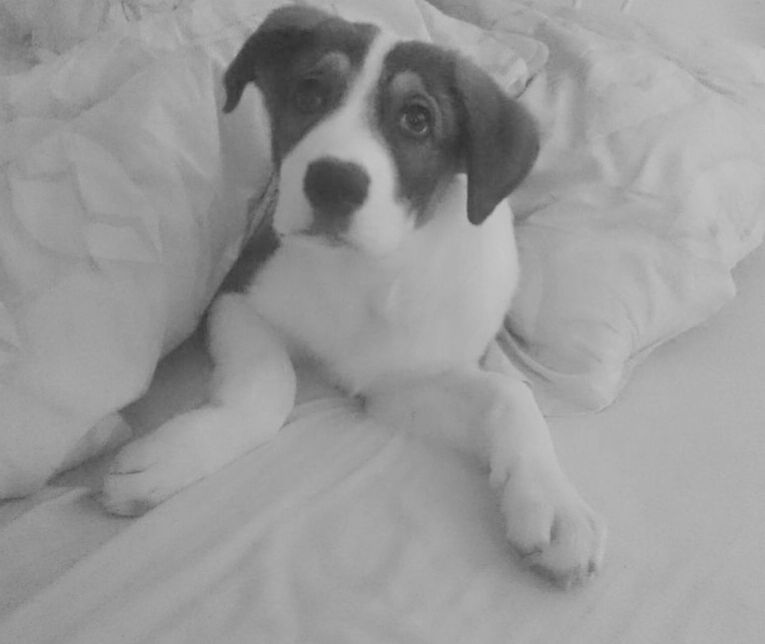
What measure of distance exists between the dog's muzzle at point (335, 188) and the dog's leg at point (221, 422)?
245mm

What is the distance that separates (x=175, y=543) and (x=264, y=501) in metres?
0.11

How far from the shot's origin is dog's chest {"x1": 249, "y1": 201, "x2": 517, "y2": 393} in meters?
1.18

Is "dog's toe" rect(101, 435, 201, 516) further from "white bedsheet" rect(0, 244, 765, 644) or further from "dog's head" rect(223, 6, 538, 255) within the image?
"dog's head" rect(223, 6, 538, 255)

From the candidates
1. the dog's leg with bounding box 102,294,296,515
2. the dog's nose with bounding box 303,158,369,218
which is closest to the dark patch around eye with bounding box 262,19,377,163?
the dog's nose with bounding box 303,158,369,218

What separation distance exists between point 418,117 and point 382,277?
226 mm

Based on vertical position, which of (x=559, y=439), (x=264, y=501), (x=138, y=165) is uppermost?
(x=138, y=165)

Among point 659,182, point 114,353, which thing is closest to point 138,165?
point 114,353

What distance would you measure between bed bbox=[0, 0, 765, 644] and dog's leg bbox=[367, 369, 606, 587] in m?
0.03

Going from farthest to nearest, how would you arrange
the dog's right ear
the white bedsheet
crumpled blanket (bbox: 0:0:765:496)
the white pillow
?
the white pillow
the dog's right ear
crumpled blanket (bbox: 0:0:765:496)
the white bedsheet

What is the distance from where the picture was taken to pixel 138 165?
1117mm

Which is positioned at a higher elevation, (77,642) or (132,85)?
(132,85)

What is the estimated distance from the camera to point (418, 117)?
1.06 metres

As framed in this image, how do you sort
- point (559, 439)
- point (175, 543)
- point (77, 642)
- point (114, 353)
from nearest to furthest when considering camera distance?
point (77, 642)
point (175, 543)
point (114, 353)
point (559, 439)

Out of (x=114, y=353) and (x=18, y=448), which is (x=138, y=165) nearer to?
(x=114, y=353)
